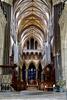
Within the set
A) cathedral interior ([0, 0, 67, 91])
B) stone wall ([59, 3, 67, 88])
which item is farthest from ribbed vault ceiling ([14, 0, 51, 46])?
stone wall ([59, 3, 67, 88])

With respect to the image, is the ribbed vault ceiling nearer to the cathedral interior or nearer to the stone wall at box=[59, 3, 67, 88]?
the cathedral interior

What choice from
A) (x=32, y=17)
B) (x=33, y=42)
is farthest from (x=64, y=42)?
(x=33, y=42)

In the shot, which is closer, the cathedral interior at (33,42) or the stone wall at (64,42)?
the stone wall at (64,42)

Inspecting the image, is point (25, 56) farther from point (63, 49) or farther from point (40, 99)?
point (40, 99)

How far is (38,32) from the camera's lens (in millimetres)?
45219

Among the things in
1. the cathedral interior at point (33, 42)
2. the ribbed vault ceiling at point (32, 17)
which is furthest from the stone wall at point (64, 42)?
the ribbed vault ceiling at point (32, 17)

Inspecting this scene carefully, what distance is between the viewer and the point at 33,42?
48.1 m

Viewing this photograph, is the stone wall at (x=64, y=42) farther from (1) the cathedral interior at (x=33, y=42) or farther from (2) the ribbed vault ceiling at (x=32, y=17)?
(2) the ribbed vault ceiling at (x=32, y=17)

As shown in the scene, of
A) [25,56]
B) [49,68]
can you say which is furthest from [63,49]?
[25,56]

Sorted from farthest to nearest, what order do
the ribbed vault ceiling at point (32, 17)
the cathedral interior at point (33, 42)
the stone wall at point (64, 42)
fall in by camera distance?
the ribbed vault ceiling at point (32, 17), the cathedral interior at point (33, 42), the stone wall at point (64, 42)

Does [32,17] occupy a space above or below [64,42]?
above

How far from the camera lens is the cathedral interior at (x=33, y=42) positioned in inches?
777

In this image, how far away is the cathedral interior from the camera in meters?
19.7

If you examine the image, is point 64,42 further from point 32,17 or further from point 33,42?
point 33,42
